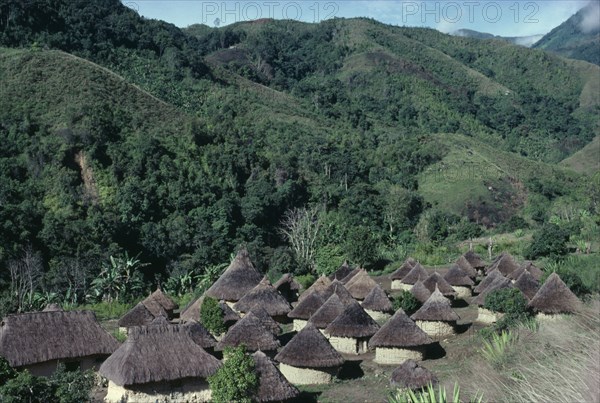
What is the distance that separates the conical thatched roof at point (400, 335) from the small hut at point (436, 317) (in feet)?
9.26

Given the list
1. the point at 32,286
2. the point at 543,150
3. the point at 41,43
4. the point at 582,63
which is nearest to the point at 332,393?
the point at 32,286

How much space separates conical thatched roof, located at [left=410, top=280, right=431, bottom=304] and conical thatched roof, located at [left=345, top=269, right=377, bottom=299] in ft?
5.79

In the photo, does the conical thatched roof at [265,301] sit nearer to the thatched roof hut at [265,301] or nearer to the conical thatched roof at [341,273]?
the thatched roof hut at [265,301]

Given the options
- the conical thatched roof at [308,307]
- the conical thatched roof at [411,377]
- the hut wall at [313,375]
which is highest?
the conical thatched roof at [411,377]

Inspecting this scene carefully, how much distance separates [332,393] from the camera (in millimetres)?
17453

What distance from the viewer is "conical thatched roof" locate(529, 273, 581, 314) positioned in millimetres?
20891

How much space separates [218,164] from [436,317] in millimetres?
35230

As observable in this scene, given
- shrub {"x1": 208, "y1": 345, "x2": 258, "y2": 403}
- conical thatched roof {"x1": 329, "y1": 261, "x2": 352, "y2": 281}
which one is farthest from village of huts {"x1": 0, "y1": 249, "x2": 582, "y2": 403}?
conical thatched roof {"x1": 329, "y1": 261, "x2": 352, "y2": 281}

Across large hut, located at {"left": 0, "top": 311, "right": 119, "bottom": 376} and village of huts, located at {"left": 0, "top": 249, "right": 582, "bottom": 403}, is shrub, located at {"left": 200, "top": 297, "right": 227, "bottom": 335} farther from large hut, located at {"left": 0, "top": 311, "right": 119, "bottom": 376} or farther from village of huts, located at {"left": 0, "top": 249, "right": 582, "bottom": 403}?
large hut, located at {"left": 0, "top": 311, "right": 119, "bottom": 376}

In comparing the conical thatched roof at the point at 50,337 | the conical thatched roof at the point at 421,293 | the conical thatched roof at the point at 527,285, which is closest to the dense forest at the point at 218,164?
the conical thatched roof at the point at 527,285

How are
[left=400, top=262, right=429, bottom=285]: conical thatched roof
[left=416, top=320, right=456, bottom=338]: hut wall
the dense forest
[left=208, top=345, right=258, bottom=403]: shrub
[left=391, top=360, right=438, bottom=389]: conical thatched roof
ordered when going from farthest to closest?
the dense forest, [left=400, top=262, right=429, bottom=285]: conical thatched roof, [left=416, top=320, right=456, bottom=338]: hut wall, [left=391, top=360, right=438, bottom=389]: conical thatched roof, [left=208, top=345, right=258, bottom=403]: shrub

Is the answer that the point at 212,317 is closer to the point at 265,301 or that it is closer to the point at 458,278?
the point at 265,301

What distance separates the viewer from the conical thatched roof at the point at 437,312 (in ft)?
75.2

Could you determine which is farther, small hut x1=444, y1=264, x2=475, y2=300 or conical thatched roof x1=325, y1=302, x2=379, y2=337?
small hut x1=444, y1=264, x2=475, y2=300
